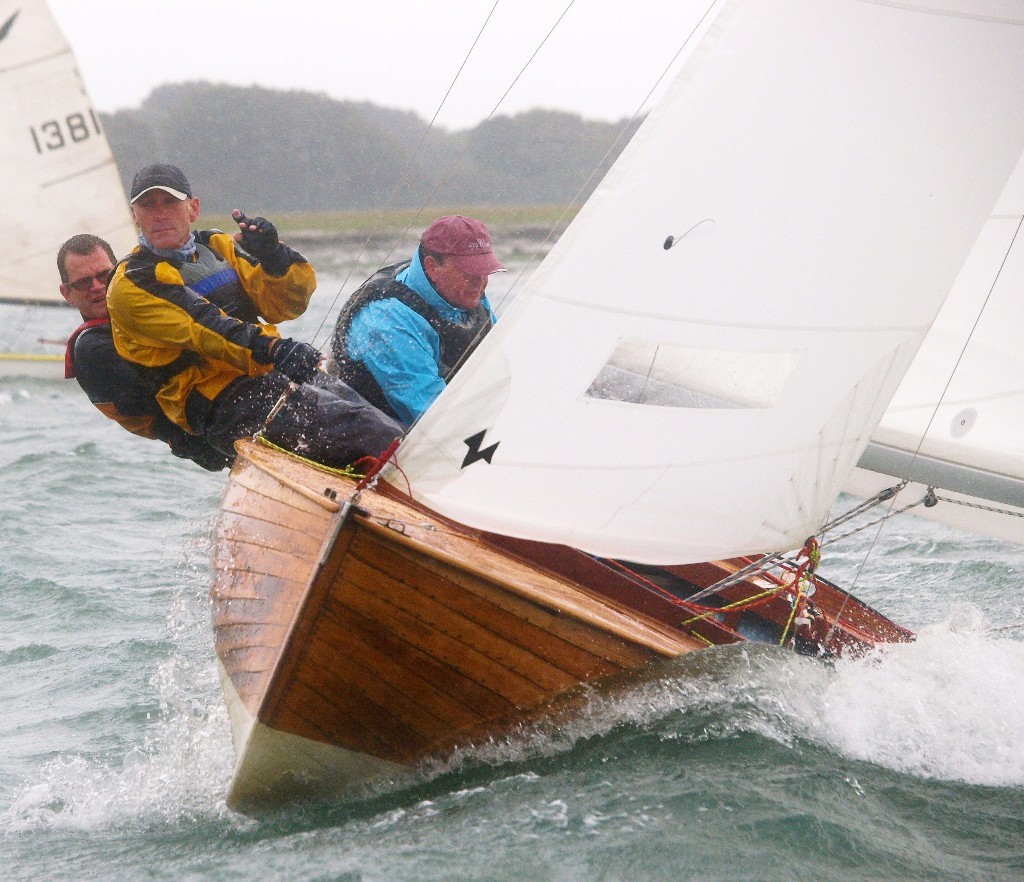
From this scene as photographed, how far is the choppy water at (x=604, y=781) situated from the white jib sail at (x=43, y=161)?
7.59m

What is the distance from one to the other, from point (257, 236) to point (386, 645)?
148 cm

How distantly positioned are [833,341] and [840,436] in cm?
26

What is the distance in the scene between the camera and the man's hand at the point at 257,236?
3469 millimetres

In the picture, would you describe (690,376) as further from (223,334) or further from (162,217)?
(162,217)

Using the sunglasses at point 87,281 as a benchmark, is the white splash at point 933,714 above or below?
below

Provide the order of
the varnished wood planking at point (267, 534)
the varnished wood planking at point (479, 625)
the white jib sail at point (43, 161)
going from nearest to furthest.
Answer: the varnished wood planking at point (479, 625) → the varnished wood planking at point (267, 534) → the white jib sail at point (43, 161)

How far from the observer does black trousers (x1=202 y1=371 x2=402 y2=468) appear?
127 inches

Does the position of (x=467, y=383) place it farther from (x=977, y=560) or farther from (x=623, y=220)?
(x=977, y=560)

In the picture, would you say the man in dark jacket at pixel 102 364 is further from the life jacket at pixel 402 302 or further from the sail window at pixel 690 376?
the sail window at pixel 690 376

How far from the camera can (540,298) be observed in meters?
2.43

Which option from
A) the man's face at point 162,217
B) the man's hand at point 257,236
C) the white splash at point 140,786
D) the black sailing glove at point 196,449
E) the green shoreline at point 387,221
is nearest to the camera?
the white splash at point 140,786

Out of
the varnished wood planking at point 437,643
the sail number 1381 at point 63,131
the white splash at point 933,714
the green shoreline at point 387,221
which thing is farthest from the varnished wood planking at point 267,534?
the green shoreline at point 387,221

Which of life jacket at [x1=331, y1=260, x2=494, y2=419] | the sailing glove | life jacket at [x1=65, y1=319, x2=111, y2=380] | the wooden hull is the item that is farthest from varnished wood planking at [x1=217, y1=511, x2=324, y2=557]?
the sailing glove

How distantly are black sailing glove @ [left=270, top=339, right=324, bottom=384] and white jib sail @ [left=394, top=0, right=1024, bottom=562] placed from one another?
891 millimetres
